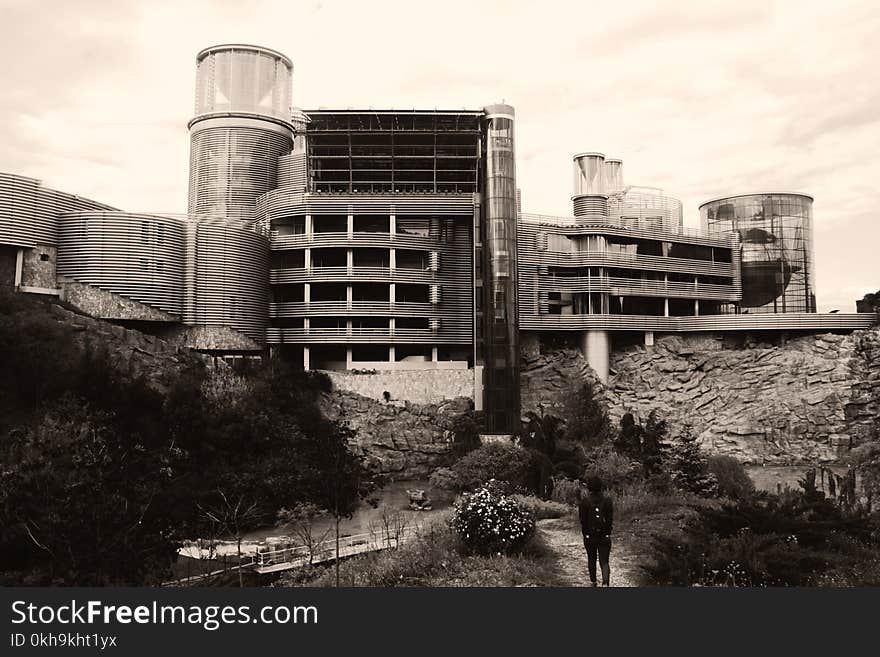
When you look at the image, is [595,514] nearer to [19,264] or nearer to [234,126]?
[19,264]

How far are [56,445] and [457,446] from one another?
2552 centimetres

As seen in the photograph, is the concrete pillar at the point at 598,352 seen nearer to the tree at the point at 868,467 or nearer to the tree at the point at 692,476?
the tree at the point at 868,467

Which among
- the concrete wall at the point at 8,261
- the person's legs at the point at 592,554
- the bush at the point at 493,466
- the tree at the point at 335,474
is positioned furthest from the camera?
the concrete wall at the point at 8,261

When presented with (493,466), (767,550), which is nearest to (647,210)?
(493,466)

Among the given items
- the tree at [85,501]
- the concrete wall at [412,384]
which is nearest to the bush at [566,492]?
the tree at [85,501]

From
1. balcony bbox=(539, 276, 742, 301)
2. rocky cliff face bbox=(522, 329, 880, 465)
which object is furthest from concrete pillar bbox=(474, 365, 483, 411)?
balcony bbox=(539, 276, 742, 301)

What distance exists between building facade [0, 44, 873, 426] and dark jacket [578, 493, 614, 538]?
3603 cm

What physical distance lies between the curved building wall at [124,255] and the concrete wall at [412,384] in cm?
1399

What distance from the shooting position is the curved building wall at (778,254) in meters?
65.8

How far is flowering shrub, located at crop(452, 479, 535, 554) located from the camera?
1659 cm

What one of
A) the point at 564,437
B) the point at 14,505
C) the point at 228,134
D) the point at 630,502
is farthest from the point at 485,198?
the point at 14,505

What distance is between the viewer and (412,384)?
5256 cm

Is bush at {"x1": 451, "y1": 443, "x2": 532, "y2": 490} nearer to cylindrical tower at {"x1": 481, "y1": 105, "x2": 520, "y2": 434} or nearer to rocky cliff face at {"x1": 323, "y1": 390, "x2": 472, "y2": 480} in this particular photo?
rocky cliff face at {"x1": 323, "y1": 390, "x2": 472, "y2": 480}

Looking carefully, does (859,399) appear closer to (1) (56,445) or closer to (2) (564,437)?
(2) (564,437)
